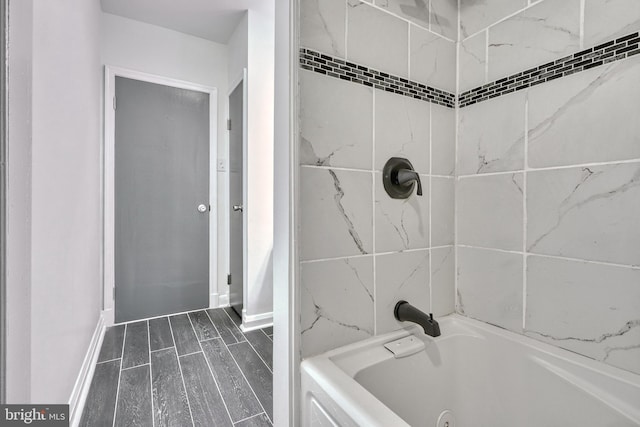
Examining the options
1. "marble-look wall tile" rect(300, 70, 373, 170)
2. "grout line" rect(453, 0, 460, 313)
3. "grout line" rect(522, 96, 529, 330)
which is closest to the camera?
"marble-look wall tile" rect(300, 70, 373, 170)

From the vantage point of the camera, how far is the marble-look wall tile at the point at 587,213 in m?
0.80

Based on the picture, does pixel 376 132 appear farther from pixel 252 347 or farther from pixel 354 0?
pixel 252 347

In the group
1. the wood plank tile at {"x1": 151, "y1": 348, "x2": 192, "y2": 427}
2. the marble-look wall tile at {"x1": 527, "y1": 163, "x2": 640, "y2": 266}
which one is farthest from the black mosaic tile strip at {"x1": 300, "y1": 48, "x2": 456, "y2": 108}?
the wood plank tile at {"x1": 151, "y1": 348, "x2": 192, "y2": 427}

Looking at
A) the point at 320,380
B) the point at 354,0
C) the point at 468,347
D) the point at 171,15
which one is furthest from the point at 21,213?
the point at 171,15

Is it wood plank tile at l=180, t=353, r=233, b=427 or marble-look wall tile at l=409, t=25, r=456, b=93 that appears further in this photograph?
wood plank tile at l=180, t=353, r=233, b=427

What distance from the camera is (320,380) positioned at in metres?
0.78

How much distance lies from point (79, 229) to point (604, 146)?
7.43 ft

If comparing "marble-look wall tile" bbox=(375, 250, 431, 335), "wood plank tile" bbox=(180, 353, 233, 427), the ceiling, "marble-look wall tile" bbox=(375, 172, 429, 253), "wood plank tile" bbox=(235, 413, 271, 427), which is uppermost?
the ceiling

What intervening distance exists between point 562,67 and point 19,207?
1652 mm

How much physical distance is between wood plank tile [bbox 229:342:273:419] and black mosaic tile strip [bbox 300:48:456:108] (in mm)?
1541

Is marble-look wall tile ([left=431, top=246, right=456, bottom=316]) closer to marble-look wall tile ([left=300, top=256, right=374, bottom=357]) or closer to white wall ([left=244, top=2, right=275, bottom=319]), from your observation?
marble-look wall tile ([left=300, top=256, right=374, bottom=357])

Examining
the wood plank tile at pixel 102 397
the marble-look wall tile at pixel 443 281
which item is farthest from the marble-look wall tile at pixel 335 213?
the wood plank tile at pixel 102 397

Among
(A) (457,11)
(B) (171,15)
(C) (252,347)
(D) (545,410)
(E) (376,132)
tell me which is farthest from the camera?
(B) (171,15)

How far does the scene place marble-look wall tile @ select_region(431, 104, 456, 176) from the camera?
47.0 inches
